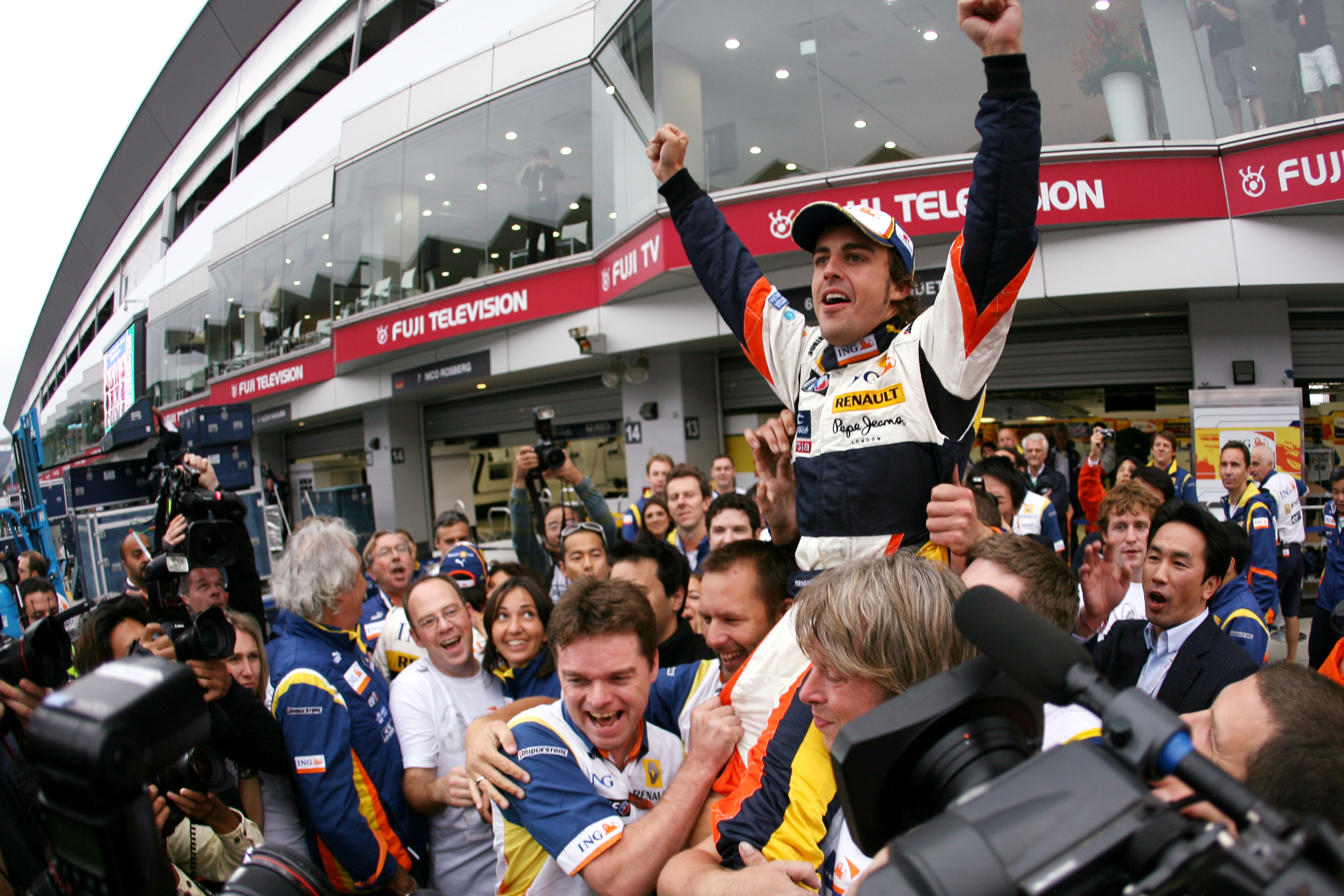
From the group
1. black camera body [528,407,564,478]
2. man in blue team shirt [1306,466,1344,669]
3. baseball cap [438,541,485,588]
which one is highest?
black camera body [528,407,564,478]

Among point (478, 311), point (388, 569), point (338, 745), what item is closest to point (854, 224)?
point (338, 745)

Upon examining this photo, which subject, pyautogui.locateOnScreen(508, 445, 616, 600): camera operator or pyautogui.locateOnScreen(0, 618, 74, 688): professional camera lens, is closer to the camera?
pyautogui.locateOnScreen(0, 618, 74, 688): professional camera lens

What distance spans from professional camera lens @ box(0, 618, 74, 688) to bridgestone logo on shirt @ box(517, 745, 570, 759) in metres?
1.14

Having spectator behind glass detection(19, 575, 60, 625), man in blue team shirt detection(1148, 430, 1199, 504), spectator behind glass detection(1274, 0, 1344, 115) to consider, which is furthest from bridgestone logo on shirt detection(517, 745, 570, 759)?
spectator behind glass detection(1274, 0, 1344, 115)

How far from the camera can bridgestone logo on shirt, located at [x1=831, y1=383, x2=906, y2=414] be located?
5.59ft

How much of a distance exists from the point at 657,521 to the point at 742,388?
14.8ft

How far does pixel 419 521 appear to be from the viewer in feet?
47.4

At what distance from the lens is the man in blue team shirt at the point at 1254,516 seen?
453 centimetres

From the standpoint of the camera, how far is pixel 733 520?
3676 millimetres

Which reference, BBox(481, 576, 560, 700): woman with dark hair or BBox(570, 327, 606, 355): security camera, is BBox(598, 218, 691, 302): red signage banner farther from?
BBox(481, 576, 560, 700): woman with dark hair

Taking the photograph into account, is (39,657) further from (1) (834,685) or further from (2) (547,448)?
(2) (547,448)

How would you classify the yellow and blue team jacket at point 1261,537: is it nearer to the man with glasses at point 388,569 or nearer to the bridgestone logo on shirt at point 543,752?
the bridgestone logo on shirt at point 543,752

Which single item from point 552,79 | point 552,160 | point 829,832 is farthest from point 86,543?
point 829,832

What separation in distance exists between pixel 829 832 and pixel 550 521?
4.23 metres
